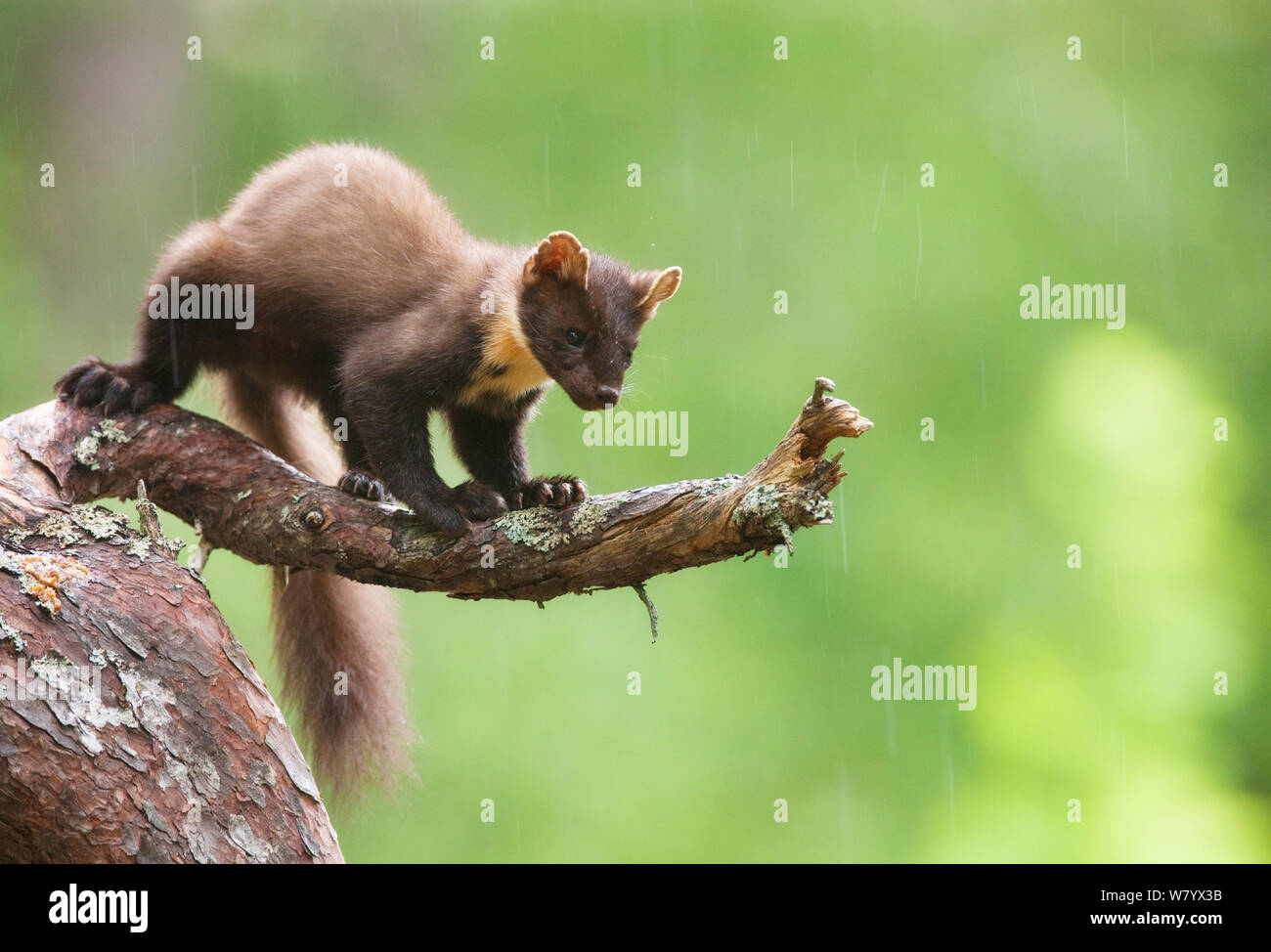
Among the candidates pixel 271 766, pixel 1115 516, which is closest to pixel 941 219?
pixel 1115 516

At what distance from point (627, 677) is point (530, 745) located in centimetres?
101

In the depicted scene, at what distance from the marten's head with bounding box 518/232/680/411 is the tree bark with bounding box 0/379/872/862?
2.04 feet

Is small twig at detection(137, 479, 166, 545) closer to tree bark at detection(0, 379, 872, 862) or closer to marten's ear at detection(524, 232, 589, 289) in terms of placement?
tree bark at detection(0, 379, 872, 862)

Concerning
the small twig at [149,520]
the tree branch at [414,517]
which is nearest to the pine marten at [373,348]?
the tree branch at [414,517]

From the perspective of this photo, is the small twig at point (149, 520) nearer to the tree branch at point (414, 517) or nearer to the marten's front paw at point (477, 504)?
the tree branch at point (414, 517)

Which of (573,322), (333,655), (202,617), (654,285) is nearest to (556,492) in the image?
(573,322)

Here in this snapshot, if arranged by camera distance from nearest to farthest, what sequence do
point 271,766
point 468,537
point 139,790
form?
1. point 139,790
2. point 271,766
3. point 468,537

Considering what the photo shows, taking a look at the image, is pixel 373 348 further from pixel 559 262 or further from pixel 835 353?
pixel 835 353

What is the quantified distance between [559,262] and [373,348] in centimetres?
76

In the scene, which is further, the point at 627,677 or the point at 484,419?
the point at 627,677

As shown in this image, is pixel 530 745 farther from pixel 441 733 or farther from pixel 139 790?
pixel 139 790

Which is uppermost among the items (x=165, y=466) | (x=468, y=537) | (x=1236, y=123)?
(x=1236, y=123)

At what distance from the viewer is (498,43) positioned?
1097 centimetres

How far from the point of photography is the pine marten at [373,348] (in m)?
4.61
